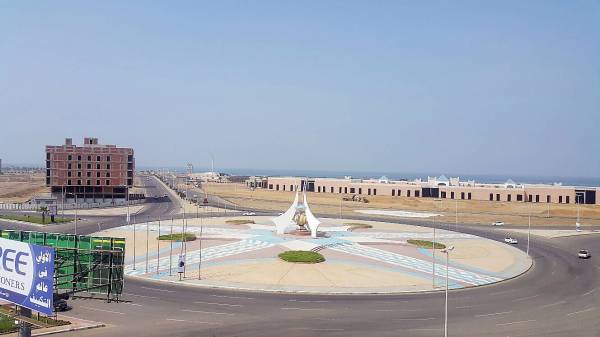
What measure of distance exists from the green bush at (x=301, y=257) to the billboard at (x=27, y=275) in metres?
39.8

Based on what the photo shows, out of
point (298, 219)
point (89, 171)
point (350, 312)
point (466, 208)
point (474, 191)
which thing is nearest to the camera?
point (350, 312)

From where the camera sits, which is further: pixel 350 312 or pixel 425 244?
pixel 425 244

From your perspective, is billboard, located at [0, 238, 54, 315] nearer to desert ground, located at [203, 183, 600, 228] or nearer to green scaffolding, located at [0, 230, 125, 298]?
green scaffolding, located at [0, 230, 125, 298]

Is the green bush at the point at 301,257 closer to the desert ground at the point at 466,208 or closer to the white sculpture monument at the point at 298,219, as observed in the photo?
the white sculpture monument at the point at 298,219

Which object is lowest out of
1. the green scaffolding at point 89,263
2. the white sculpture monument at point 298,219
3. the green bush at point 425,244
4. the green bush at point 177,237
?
the green bush at point 425,244

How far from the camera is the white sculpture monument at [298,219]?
8412 cm

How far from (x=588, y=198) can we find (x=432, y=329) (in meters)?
140

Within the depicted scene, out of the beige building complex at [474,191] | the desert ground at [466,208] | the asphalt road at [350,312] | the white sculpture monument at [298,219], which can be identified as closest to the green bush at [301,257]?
the asphalt road at [350,312]

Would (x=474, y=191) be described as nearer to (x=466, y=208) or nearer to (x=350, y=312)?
(x=466, y=208)

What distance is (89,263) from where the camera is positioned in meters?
30.0

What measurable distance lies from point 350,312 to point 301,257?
22.4m

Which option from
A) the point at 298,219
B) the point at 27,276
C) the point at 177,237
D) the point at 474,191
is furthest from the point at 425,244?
the point at 474,191

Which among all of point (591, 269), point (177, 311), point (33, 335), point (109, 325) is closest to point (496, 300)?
point (591, 269)

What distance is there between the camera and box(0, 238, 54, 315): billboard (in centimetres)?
2447
